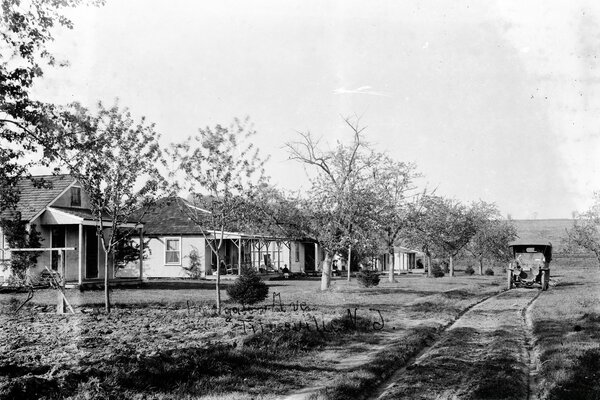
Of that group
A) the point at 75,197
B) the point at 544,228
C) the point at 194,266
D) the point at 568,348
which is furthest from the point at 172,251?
the point at 544,228

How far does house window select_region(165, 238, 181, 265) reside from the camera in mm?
37219

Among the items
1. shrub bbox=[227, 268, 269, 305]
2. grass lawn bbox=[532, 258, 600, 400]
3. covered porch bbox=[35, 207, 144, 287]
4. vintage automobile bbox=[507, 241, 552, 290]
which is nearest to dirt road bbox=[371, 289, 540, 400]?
grass lawn bbox=[532, 258, 600, 400]

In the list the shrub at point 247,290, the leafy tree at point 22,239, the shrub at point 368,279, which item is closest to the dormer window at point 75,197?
the leafy tree at point 22,239

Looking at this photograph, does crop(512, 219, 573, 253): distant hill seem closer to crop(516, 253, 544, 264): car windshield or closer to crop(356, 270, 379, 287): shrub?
crop(516, 253, 544, 264): car windshield

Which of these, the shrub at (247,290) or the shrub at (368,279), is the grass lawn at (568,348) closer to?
the shrub at (247,290)

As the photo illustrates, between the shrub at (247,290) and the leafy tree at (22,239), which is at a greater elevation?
the leafy tree at (22,239)

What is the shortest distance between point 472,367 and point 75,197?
2214cm

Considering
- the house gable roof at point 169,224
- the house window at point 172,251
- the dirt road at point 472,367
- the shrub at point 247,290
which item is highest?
the house gable roof at point 169,224

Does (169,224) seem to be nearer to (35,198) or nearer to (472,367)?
(35,198)

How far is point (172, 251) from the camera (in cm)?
3728

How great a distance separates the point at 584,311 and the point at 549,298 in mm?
6174

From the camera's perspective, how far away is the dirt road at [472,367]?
26.2 ft

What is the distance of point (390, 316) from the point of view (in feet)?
55.3

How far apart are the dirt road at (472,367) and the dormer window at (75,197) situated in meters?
18.6
